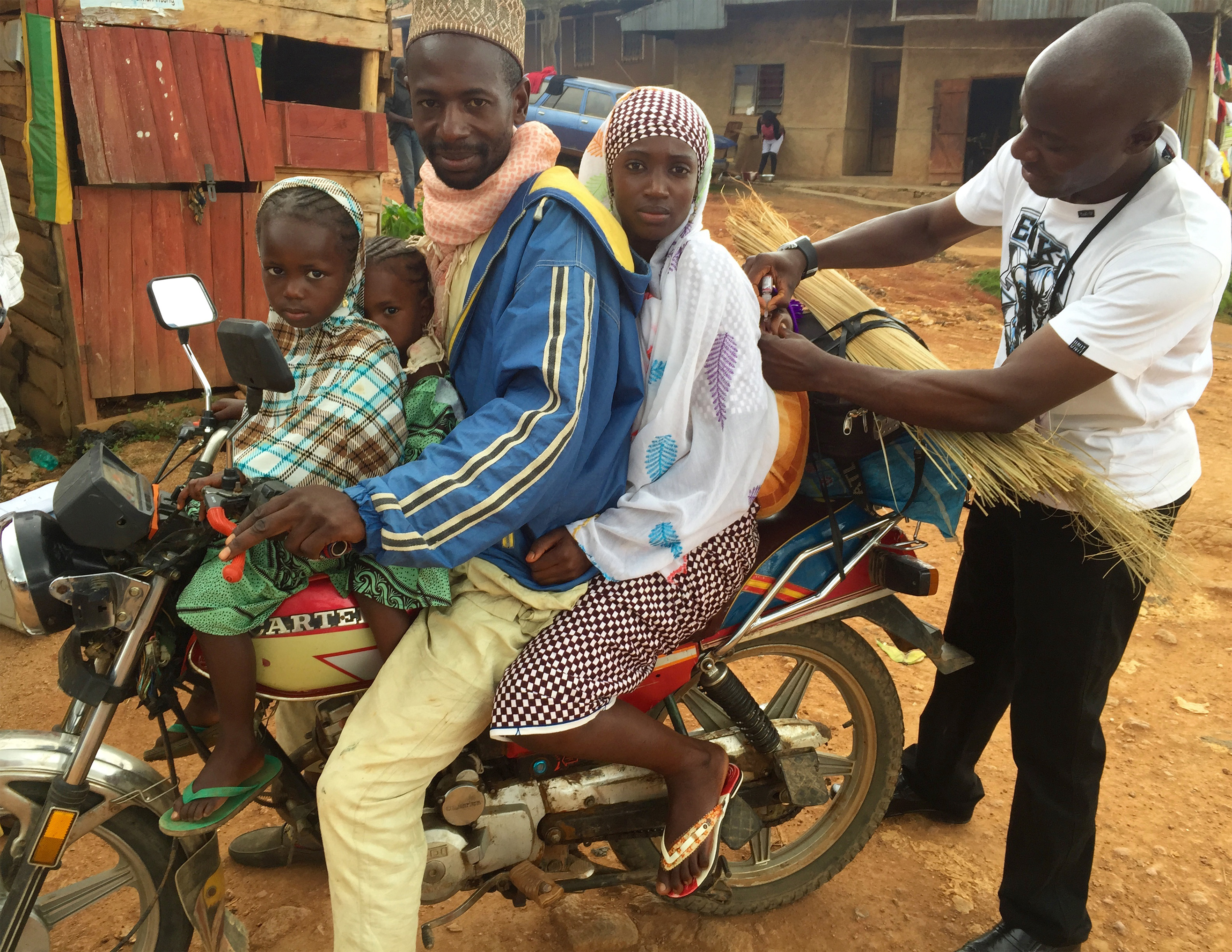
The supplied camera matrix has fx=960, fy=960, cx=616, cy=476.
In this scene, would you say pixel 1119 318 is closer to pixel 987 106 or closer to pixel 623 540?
pixel 623 540

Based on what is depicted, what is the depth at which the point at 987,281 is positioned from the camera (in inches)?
479

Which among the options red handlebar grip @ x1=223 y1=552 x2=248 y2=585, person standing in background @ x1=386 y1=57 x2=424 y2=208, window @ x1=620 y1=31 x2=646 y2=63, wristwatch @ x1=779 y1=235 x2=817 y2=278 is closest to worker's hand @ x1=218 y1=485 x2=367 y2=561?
red handlebar grip @ x1=223 y1=552 x2=248 y2=585

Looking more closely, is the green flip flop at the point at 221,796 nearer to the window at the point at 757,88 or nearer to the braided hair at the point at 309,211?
the braided hair at the point at 309,211

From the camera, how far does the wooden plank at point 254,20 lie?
5.45 m

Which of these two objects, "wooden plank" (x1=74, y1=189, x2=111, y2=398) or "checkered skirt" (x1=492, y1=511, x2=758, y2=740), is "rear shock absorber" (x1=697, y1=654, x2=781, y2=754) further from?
"wooden plank" (x1=74, y1=189, x2=111, y2=398)

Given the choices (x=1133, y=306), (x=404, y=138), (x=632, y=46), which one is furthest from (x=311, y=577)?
(x=632, y=46)

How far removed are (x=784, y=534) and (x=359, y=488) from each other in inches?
45.3

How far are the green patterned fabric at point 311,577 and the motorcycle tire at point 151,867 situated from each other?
0.55m

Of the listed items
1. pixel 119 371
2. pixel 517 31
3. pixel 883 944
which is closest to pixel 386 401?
pixel 517 31

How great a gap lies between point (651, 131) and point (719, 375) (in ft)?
1.89

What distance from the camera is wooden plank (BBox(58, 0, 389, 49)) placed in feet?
17.9

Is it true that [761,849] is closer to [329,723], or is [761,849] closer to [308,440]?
[329,723]

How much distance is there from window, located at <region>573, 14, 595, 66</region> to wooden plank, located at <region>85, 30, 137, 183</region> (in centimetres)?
2069

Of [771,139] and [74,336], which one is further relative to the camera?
[771,139]
